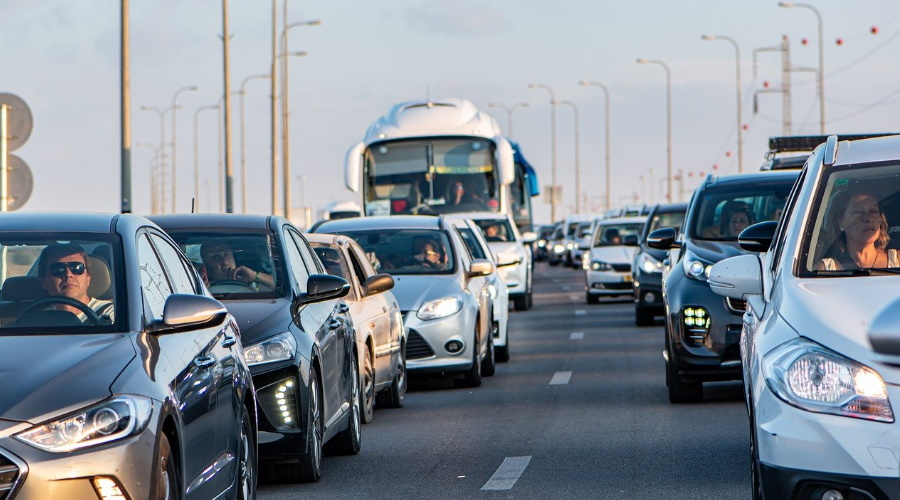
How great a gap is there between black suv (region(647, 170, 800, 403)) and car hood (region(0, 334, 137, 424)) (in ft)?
23.6

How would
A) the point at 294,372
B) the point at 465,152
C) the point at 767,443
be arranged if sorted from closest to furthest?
1. the point at 767,443
2. the point at 294,372
3. the point at 465,152

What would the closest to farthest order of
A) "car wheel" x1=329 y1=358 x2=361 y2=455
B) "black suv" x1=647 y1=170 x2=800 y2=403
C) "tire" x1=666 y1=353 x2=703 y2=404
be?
"car wheel" x1=329 y1=358 x2=361 y2=455 < "black suv" x1=647 y1=170 x2=800 y2=403 < "tire" x1=666 y1=353 x2=703 y2=404

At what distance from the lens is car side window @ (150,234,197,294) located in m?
7.36

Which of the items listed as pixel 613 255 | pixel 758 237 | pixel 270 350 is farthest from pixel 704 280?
pixel 613 255

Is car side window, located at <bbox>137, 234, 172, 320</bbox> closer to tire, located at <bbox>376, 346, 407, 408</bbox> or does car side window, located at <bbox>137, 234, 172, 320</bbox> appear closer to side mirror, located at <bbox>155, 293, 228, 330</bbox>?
side mirror, located at <bbox>155, 293, 228, 330</bbox>

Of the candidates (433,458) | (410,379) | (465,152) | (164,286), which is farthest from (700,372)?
(465,152)

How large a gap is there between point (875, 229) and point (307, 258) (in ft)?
15.2

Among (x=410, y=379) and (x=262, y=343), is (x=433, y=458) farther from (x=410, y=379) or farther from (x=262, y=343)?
(x=410, y=379)

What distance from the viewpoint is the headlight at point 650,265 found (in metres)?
24.4

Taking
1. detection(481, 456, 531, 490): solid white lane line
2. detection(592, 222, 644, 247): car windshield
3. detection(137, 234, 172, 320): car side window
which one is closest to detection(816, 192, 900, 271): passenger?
detection(137, 234, 172, 320): car side window

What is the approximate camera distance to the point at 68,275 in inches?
271

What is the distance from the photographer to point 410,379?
16703 millimetres

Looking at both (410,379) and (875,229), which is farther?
(410,379)

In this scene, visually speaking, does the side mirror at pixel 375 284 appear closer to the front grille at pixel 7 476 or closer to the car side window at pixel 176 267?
the car side window at pixel 176 267
